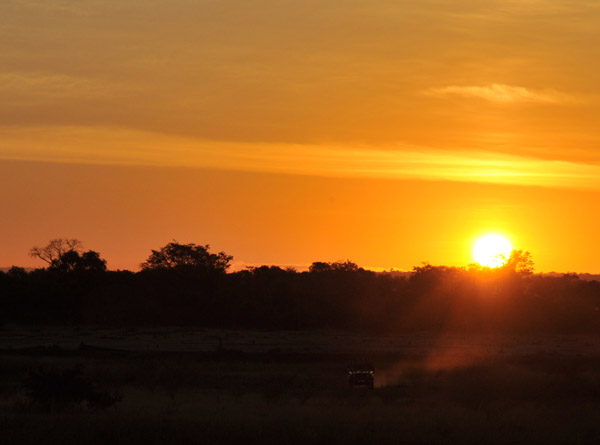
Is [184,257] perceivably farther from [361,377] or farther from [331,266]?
[361,377]

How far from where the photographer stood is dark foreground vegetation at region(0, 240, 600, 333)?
284 ft

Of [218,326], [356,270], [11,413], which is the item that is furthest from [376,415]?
[356,270]

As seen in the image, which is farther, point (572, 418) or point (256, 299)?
point (256, 299)

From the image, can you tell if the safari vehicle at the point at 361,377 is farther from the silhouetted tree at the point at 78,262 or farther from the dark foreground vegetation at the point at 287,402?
the silhouetted tree at the point at 78,262

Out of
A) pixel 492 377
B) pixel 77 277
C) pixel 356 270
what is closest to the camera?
pixel 492 377

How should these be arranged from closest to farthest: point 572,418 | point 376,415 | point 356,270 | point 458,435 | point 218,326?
point 458,435 < point 376,415 < point 572,418 < point 218,326 < point 356,270

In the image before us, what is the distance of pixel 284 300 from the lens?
9025cm

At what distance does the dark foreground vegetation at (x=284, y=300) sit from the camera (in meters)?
86.6

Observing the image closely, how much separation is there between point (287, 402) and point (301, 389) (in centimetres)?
708

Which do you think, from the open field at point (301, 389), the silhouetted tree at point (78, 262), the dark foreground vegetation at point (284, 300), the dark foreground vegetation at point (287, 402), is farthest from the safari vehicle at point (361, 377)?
the silhouetted tree at point (78, 262)

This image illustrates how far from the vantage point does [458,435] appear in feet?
73.7

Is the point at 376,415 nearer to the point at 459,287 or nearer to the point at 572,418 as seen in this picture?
the point at 572,418

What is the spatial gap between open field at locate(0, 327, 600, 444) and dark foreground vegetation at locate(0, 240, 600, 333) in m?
7.15

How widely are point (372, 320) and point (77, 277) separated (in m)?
30.3
